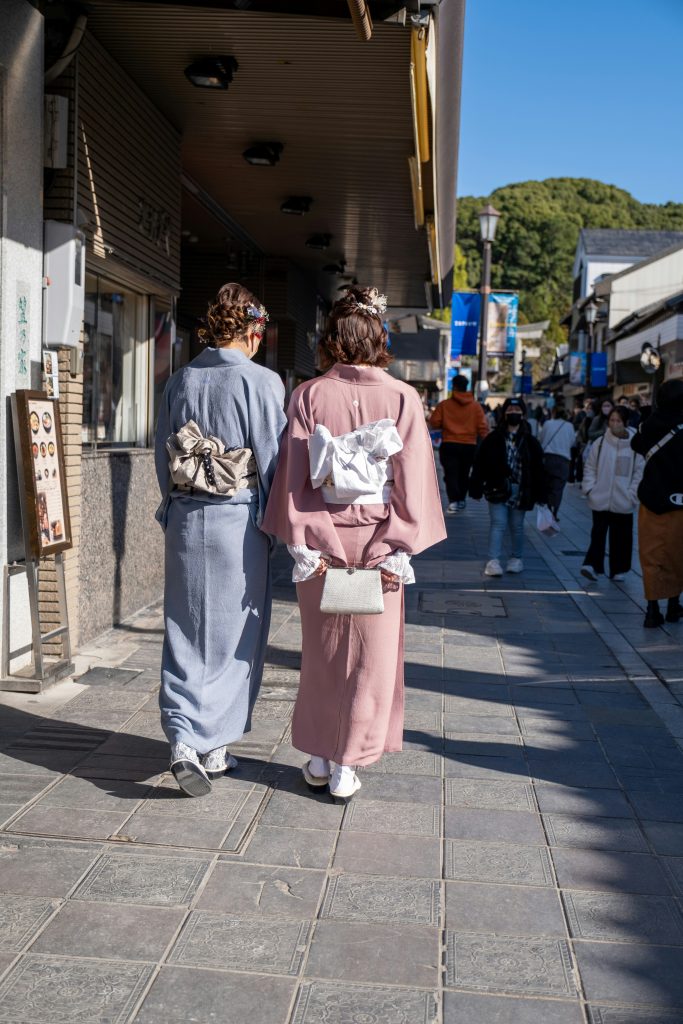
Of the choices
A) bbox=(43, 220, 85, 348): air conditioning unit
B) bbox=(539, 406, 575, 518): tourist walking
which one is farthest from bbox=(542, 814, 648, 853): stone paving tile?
bbox=(539, 406, 575, 518): tourist walking

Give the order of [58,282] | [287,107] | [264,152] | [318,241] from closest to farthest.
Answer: [58,282], [287,107], [264,152], [318,241]

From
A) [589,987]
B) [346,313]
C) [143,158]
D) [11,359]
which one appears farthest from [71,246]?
[589,987]

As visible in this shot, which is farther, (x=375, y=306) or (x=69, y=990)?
(x=375, y=306)

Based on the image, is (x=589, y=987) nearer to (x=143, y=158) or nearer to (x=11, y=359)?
(x=11, y=359)

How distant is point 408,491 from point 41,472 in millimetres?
2398

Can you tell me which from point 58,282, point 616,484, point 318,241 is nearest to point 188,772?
point 58,282

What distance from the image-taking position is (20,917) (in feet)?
10.7

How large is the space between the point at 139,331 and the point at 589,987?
21.8ft

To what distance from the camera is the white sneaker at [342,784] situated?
4301mm

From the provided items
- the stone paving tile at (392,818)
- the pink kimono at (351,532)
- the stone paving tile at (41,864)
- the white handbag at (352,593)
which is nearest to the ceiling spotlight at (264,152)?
the pink kimono at (351,532)

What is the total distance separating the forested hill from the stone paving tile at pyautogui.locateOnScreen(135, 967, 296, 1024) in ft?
278

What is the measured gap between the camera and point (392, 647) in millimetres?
4359

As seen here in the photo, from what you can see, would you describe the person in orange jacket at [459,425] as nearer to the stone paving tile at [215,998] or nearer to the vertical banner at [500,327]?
the vertical banner at [500,327]

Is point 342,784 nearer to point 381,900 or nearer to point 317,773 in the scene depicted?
point 317,773
